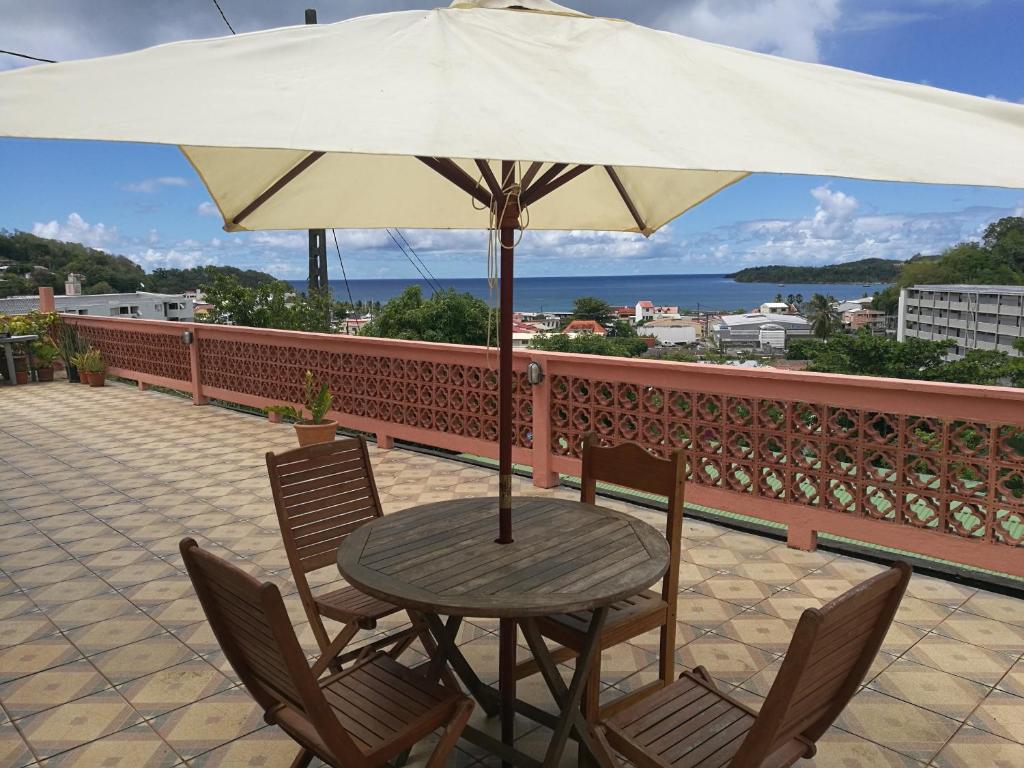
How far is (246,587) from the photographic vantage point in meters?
1.62

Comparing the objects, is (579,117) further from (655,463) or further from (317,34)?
(655,463)

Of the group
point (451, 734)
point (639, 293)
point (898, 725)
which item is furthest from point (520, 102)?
point (639, 293)

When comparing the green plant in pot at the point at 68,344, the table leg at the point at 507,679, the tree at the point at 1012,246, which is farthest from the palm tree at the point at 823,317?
the table leg at the point at 507,679

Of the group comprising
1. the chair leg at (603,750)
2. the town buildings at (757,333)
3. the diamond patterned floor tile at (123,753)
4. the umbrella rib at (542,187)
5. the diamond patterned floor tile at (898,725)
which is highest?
the umbrella rib at (542,187)

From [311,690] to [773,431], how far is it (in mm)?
3516

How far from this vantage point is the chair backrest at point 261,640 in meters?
1.61

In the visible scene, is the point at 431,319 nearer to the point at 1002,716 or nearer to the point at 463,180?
the point at 463,180

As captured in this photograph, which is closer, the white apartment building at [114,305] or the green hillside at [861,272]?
the white apartment building at [114,305]

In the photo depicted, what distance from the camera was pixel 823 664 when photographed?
63.5 inches

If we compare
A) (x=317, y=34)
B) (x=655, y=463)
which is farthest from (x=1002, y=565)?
(x=317, y=34)

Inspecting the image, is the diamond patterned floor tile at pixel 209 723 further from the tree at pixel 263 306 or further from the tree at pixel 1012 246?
the tree at pixel 1012 246

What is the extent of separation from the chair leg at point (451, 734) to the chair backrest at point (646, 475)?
0.84 m

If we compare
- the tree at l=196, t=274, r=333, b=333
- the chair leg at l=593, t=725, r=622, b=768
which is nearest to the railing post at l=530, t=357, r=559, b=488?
the chair leg at l=593, t=725, r=622, b=768

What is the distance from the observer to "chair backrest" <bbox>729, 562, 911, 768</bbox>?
151 cm
